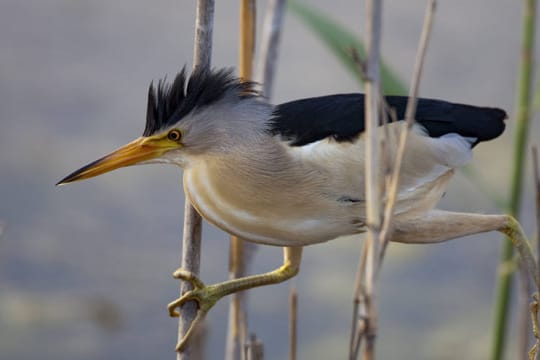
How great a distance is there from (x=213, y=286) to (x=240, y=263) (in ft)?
0.76

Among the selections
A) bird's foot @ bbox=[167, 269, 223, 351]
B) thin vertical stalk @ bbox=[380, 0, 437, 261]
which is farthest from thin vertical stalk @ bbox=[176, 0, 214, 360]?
thin vertical stalk @ bbox=[380, 0, 437, 261]

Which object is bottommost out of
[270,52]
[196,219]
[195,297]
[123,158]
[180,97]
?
[195,297]

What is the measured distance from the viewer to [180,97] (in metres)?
1.81

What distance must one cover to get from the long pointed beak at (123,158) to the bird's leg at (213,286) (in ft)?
0.68

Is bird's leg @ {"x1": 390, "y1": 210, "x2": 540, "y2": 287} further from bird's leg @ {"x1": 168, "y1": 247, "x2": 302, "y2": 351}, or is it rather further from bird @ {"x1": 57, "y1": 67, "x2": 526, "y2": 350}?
bird's leg @ {"x1": 168, "y1": 247, "x2": 302, "y2": 351}

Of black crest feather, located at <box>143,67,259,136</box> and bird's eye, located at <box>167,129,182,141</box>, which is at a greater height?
black crest feather, located at <box>143,67,259,136</box>

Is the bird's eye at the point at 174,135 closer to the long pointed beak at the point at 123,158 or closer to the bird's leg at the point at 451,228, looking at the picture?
the long pointed beak at the point at 123,158

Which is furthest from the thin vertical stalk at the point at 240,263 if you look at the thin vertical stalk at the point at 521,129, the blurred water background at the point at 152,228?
the blurred water background at the point at 152,228

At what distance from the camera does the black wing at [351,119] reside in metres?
1.81

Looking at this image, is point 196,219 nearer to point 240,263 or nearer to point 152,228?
point 240,263

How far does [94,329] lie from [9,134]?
109 centimetres

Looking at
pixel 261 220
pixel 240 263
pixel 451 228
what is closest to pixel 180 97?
pixel 261 220

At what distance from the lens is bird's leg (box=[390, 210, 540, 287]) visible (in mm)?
1923

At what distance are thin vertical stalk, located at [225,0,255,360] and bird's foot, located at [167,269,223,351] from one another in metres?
0.14
